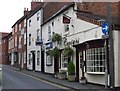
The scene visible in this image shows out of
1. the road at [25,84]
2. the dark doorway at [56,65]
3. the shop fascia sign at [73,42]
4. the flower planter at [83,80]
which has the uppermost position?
the shop fascia sign at [73,42]

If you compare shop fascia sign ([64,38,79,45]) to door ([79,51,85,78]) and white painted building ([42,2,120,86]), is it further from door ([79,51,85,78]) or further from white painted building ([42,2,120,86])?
door ([79,51,85,78])

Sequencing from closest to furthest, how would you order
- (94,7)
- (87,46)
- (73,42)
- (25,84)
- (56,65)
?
1. (25,84)
2. (87,46)
3. (73,42)
4. (94,7)
5. (56,65)

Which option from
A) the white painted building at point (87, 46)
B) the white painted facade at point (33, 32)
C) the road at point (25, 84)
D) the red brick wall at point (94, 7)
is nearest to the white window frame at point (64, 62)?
the white painted building at point (87, 46)

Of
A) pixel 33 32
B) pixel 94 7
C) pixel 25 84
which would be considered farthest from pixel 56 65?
pixel 33 32

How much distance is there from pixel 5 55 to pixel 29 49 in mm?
35515

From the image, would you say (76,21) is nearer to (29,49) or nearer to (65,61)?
(65,61)

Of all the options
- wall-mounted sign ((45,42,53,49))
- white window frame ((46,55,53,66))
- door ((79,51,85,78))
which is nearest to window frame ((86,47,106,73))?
door ((79,51,85,78))

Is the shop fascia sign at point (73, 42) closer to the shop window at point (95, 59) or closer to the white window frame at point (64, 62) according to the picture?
the white window frame at point (64, 62)

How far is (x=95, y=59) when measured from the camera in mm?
19844

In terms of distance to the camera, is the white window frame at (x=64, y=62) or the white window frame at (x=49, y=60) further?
the white window frame at (x=49, y=60)

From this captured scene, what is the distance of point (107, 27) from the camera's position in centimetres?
1617

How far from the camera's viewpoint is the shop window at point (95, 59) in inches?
749

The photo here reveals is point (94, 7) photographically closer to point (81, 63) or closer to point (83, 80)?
point (81, 63)

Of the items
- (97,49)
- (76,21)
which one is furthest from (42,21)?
(97,49)
